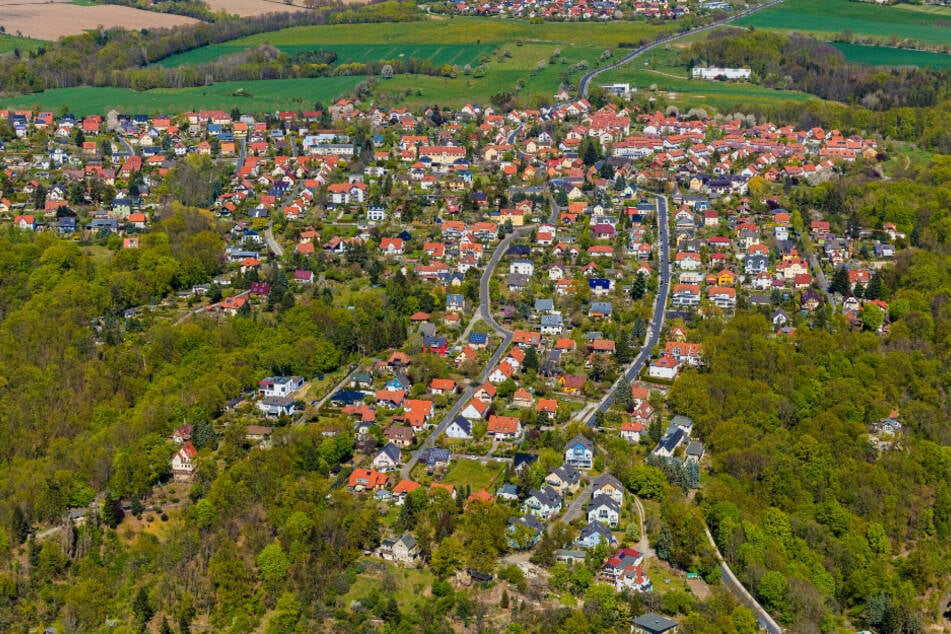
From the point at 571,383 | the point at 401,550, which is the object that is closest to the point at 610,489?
the point at 401,550

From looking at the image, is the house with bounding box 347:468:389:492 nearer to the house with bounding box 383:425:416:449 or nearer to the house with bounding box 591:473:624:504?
the house with bounding box 383:425:416:449

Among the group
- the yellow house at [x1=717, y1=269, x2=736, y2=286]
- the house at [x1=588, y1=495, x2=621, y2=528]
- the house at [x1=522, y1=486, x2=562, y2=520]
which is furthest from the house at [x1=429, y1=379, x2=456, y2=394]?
the yellow house at [x1=717, y1=269, x2=736, y2=286]

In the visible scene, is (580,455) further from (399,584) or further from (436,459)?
(399,584)

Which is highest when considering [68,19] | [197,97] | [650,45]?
[68,19]

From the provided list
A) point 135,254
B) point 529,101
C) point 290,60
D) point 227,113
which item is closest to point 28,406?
point 135,254

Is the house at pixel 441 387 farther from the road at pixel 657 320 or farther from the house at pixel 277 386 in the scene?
the road at pixel 657 320

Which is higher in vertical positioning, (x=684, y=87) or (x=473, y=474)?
(x=684, y=87)
